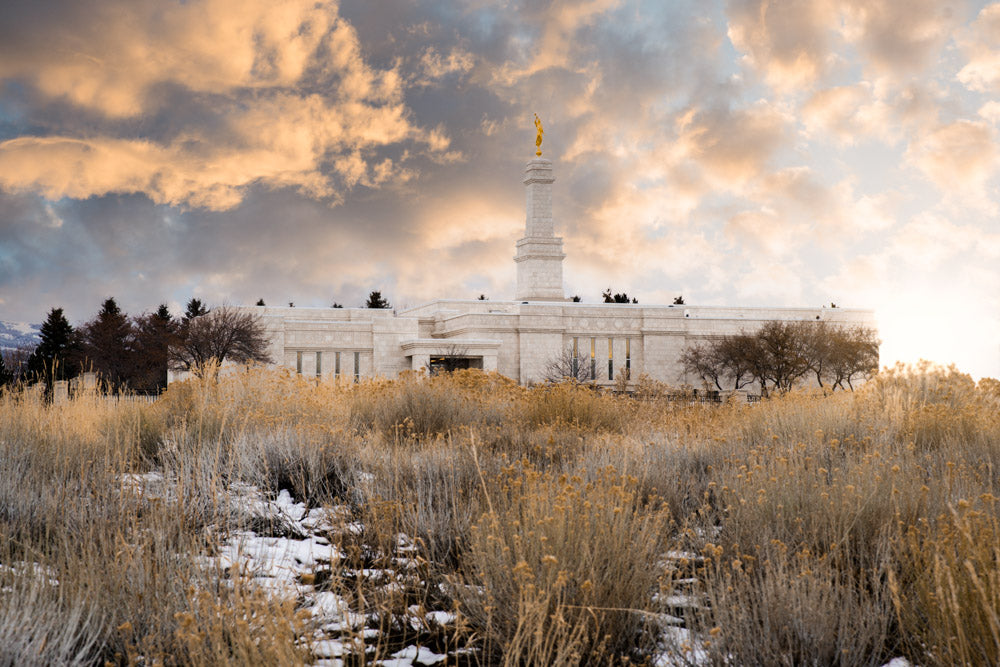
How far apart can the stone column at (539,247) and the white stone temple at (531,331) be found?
62 mm

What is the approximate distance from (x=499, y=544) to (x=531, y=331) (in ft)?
127

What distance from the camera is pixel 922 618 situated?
3.65 m

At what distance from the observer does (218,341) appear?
1371 inches

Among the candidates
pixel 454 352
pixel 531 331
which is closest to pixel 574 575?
pixel 454 352

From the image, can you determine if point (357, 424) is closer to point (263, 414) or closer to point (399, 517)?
point (263, 414)

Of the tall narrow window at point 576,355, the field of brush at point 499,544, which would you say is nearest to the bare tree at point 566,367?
the tall narrow window at point 576,355

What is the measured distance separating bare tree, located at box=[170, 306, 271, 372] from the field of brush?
2721 cm

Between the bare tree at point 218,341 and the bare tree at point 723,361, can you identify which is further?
the bare tree at point 723,361

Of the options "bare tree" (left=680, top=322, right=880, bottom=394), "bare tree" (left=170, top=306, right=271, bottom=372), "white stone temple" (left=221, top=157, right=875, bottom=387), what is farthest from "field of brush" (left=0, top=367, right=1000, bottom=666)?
"bare tree" (left=680, top=322, right=880, bottom=394)

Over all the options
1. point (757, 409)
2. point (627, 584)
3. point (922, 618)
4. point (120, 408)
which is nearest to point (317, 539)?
point (627, 584)

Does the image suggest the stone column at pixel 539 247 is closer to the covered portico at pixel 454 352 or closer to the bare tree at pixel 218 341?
the covered portico at pixel 454 352

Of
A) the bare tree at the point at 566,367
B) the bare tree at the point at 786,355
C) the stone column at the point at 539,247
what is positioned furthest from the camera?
the stone column at the point at 539,247

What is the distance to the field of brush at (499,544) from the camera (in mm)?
3219

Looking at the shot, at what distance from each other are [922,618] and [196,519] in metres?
4.37
